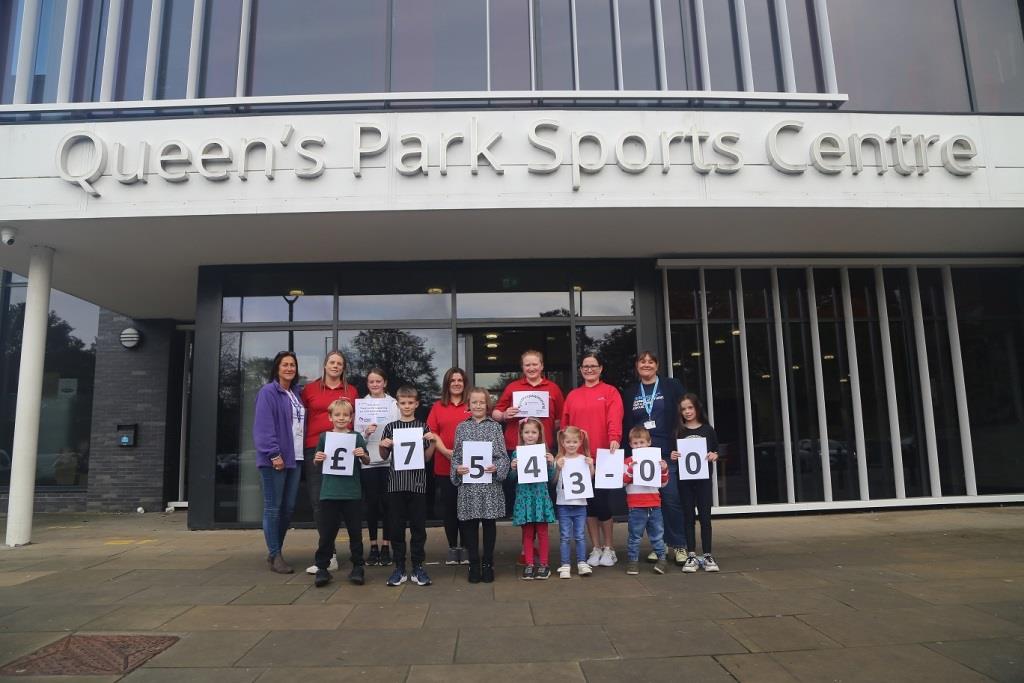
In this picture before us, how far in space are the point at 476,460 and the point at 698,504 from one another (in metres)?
2.01

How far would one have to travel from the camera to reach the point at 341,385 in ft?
20.7

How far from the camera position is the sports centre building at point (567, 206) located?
720 cm

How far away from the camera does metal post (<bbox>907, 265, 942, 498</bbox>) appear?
30.4 ft

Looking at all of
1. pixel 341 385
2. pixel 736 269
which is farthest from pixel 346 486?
pixel 736 269

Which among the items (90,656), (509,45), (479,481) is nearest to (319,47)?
(509,45)

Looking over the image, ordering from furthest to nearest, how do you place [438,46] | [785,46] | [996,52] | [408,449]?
[996,52], [785,46], [438,46], [408,449]

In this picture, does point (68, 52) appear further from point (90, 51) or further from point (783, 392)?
point (783, 392)

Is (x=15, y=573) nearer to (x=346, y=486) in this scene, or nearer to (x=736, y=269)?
(x=346, y=486)

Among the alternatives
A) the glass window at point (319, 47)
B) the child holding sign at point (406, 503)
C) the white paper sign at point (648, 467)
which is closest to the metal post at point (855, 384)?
the white paper sign at point (648, 467)

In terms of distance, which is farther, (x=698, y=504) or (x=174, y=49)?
(x=174, y=49)

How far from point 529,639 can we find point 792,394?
21.5ft

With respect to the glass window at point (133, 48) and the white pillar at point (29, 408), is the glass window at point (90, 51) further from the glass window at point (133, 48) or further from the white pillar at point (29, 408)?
the white pillar at point (29, 408)

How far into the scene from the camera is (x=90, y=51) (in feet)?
29.3

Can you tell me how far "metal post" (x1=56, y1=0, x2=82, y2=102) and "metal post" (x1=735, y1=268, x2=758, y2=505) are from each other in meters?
9.26
